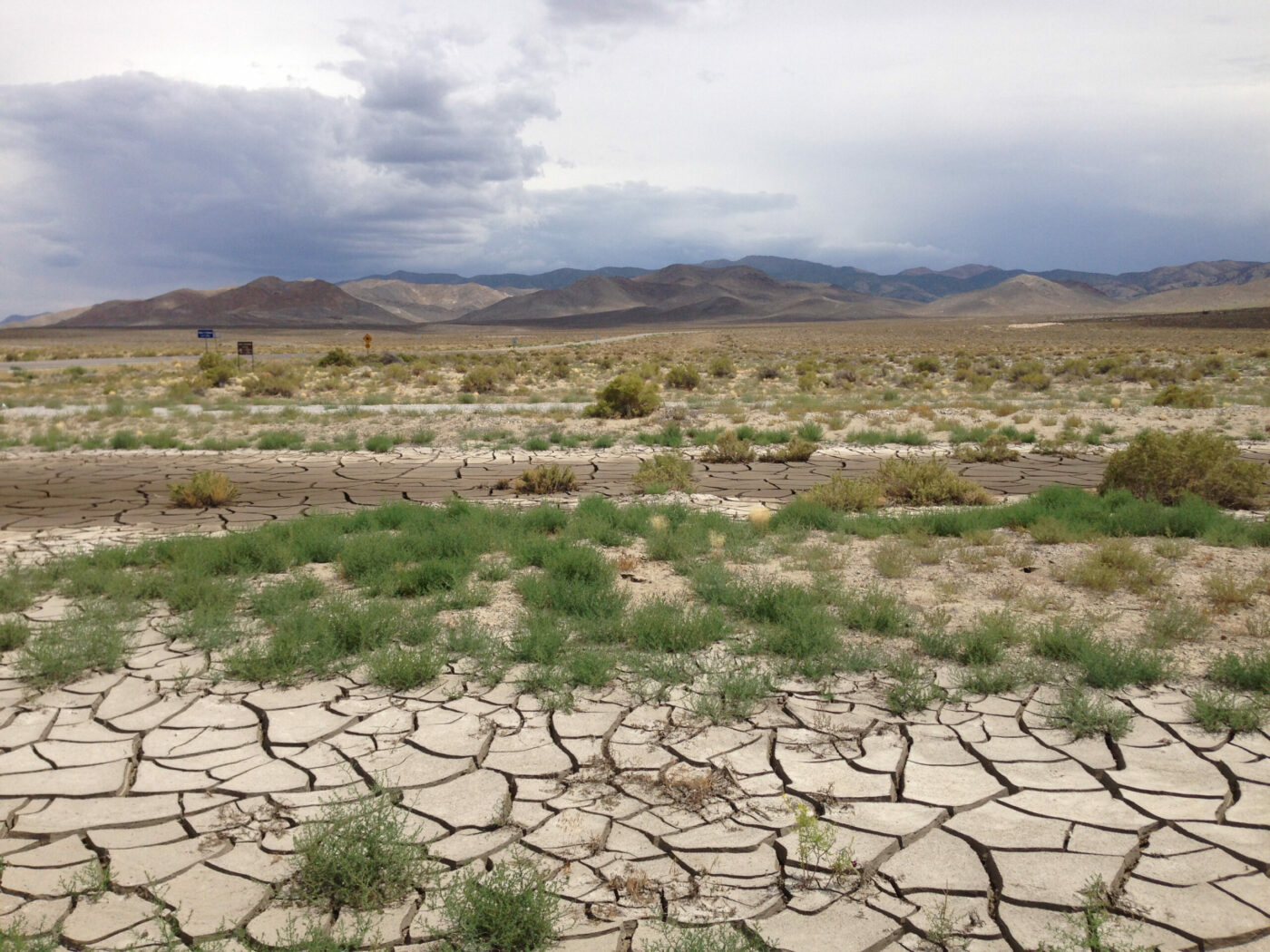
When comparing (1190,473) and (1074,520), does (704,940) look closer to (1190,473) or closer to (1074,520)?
(1074,520)

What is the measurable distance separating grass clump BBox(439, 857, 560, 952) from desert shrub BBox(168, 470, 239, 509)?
366 inches

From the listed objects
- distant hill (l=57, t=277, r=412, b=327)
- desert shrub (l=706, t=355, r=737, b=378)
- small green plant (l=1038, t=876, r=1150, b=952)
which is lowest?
small green plant (l=1038, t=876, r=1150, b=952)

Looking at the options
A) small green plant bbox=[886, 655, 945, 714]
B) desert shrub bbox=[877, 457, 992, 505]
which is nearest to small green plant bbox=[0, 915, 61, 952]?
small green plant bbox=[886, 655, 945, 714]

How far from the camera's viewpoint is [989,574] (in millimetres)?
7883

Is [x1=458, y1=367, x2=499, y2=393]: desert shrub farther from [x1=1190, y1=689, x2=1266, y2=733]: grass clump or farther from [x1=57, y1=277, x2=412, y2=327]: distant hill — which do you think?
[x1=57, y1=277, x2=412, y2=327]: distant hill

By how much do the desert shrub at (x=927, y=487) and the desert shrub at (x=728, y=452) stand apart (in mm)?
3349

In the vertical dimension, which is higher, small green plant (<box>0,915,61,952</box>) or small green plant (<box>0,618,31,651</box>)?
small green plant (<box>0,618,31,651</box>)

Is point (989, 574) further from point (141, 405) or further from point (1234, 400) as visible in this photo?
point (141, 405)

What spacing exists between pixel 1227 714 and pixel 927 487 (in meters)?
6.44

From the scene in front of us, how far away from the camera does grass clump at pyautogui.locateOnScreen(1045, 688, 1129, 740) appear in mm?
4883

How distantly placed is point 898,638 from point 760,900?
128 inches

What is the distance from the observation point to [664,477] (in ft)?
40.7

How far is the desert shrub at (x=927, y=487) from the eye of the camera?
11.3m

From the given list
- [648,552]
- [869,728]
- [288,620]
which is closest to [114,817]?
[288,620]
